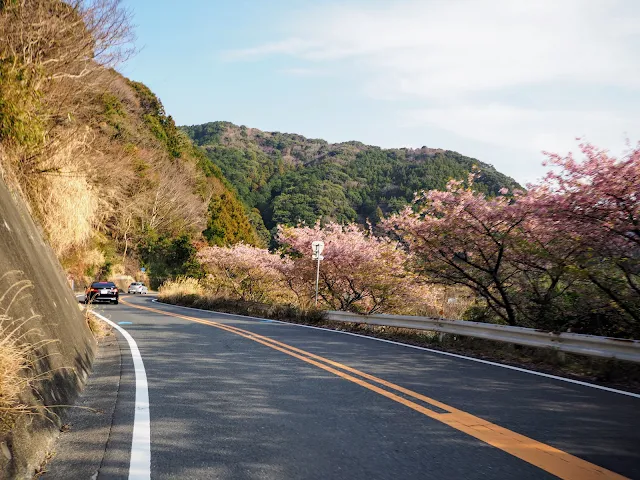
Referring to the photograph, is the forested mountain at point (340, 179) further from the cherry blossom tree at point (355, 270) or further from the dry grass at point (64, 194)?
the dry grass at point (64, 194)

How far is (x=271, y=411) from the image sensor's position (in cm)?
571

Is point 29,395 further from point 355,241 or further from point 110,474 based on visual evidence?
point 355,241

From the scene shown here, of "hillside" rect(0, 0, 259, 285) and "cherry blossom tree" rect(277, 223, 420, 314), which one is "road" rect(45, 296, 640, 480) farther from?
"cherry blossom tree" rect(277, 223, 420, 314)

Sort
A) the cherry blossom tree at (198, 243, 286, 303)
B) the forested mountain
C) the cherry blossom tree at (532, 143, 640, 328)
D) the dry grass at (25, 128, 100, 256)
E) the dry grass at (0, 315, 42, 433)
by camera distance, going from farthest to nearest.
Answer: the forested mountain, the cherry blossom tree at (198, 243, 286, 303), the dry grass at (25, 128, 100, 256), the cherry blossom tree at (532, 143, 640, 328), the dry grass at (0, 315, 42, 433)

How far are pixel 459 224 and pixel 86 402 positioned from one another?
1005 cm

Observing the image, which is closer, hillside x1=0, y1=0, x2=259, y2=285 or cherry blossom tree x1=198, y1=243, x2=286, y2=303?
hillside x1=0, y1=0, x2=259, y2=285

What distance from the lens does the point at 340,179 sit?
344 feet

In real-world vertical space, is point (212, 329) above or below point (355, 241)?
below

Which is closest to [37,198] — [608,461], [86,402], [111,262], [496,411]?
[86,402]

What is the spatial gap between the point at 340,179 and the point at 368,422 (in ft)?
329

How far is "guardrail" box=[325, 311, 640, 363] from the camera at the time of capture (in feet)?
25.8

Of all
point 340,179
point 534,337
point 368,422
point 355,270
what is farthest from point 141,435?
point 340,179

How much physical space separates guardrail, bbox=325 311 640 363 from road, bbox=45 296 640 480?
1048 mm

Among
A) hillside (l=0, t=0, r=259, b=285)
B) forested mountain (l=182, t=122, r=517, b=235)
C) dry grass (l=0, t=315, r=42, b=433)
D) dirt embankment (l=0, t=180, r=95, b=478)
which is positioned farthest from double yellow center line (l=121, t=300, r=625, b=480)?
forested mountain (l=182, t=122, r=517, b=235)
